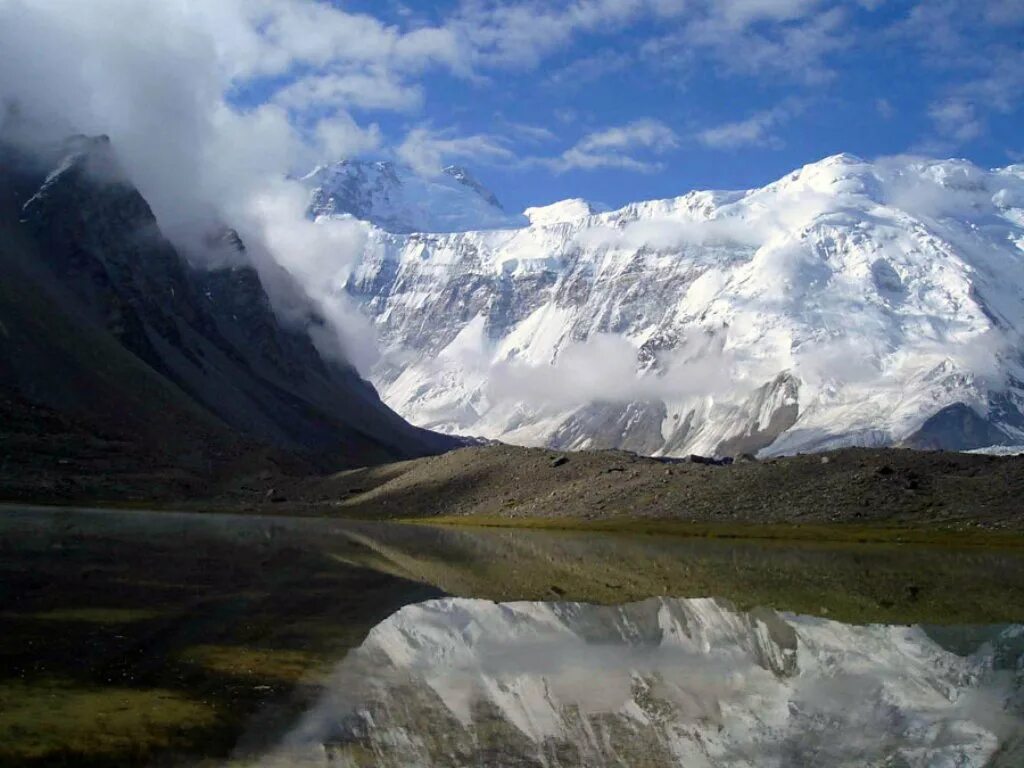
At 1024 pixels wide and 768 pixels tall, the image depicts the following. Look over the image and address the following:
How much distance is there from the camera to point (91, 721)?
16609 mm

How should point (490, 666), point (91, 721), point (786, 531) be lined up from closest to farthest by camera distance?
point (91, 721) < point (490, 666) < point (786, 531)

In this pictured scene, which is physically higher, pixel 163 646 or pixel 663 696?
pixel 663 696

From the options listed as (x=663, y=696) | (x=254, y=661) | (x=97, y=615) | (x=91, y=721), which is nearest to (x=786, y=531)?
(x=663, y=696)

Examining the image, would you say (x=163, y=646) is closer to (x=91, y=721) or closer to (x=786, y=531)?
(x=91, y=721)

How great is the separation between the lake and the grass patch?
3363 cm

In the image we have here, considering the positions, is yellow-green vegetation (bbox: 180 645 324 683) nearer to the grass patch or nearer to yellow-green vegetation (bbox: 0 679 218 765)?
yellow-green vegetation (bbox: 0 679 218 765)

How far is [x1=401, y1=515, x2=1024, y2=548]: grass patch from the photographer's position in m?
79.0

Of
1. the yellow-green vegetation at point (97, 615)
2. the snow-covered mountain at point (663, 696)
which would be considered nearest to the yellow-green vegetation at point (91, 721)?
the snow-covered mountain at point (663, 696)

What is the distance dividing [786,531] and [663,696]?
68.1 meters

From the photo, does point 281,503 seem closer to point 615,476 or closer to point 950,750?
point 615,476

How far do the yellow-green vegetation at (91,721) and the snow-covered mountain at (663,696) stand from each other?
2.22m

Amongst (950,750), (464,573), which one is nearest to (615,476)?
(464,573)

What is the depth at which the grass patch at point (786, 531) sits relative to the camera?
3110 inches

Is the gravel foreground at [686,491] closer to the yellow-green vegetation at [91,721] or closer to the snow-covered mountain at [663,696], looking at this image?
the snow-covered mountain at [663,696]
